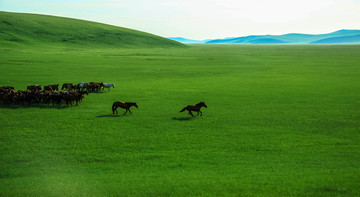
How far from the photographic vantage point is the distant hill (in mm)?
108188

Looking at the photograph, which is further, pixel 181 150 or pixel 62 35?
pixel 62 35

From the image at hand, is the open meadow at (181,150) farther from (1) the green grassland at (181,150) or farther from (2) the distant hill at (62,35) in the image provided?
(2) the distant hill at (62,35)

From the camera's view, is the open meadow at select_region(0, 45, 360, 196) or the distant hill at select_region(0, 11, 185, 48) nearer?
the open meadow at select_region(0, 45, 360, 196)

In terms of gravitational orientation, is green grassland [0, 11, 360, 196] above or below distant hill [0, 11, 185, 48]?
below

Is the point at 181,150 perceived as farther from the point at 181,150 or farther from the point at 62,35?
the point at 62,35

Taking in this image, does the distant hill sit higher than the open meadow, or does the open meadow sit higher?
the distant hill

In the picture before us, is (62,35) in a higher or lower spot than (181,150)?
higher

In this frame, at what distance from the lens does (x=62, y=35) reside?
123 meters

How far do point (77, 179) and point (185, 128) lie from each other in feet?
23.8

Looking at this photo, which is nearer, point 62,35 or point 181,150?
point 181,150

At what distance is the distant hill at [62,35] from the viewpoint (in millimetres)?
108188

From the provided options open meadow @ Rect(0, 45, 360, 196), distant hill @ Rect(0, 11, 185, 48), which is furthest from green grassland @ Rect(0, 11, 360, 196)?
distant hill @ Rect(0, 11, 185, 48)

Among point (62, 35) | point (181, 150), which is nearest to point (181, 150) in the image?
point (181, 150)

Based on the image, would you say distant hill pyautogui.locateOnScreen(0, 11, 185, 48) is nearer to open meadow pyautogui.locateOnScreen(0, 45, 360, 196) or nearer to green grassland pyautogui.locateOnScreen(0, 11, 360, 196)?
open meadow pyautogui.locateOnScreen(0, 45, 360, 196)
